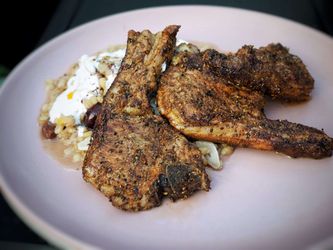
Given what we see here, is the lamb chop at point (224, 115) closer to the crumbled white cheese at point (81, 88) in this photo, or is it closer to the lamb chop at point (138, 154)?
the lamb chop at point (138, 154)

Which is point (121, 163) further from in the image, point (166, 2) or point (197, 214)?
point (166, 2)

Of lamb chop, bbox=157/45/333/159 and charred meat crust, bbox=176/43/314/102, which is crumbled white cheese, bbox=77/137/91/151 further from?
charred meat crust, bbox=176/43/314/102

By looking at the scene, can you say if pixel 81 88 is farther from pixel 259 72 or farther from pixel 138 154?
pixel 259 72

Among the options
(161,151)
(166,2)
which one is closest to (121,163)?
(161,151)

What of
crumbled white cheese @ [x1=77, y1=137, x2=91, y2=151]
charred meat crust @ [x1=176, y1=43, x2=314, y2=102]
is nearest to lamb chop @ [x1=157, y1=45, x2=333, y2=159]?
charred meat crust @ [x1=176, y1=43, x2=314, y2=102]

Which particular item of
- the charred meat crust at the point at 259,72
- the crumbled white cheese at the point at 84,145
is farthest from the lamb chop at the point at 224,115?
the crumbled white cheese at the point at 84,145
